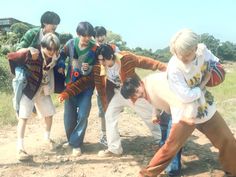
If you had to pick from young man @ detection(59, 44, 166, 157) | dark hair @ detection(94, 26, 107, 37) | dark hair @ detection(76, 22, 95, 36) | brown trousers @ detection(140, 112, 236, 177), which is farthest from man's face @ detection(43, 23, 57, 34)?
brown trousers @ detection(140, 112, 236, 177)

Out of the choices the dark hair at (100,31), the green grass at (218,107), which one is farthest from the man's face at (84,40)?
the green grass at (218,107)

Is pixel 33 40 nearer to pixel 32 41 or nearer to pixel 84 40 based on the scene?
pixel 32 41

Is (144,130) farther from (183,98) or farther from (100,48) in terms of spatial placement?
(183,98)

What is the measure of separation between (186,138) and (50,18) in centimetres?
237

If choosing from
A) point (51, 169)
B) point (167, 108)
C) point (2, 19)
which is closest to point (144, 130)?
point (51, 169)

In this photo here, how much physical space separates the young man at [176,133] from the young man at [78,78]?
3.80ft

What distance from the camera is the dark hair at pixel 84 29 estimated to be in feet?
17.9

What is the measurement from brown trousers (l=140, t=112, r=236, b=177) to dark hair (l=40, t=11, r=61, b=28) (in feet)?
7.28

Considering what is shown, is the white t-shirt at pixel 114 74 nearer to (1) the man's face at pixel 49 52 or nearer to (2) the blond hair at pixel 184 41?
(1) the man's face at pixel 49 52

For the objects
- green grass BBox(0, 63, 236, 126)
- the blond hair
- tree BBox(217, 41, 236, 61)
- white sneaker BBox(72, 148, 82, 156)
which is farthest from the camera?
tree BBox(217, 41, 236, 61)

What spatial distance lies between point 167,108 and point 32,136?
3.14m

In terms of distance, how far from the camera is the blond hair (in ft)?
12.9

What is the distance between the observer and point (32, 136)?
23.2ft

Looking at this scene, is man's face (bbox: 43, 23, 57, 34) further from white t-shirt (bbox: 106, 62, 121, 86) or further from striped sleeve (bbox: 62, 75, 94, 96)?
white t-shirt (bbox: 106, 62, 121, 86)
